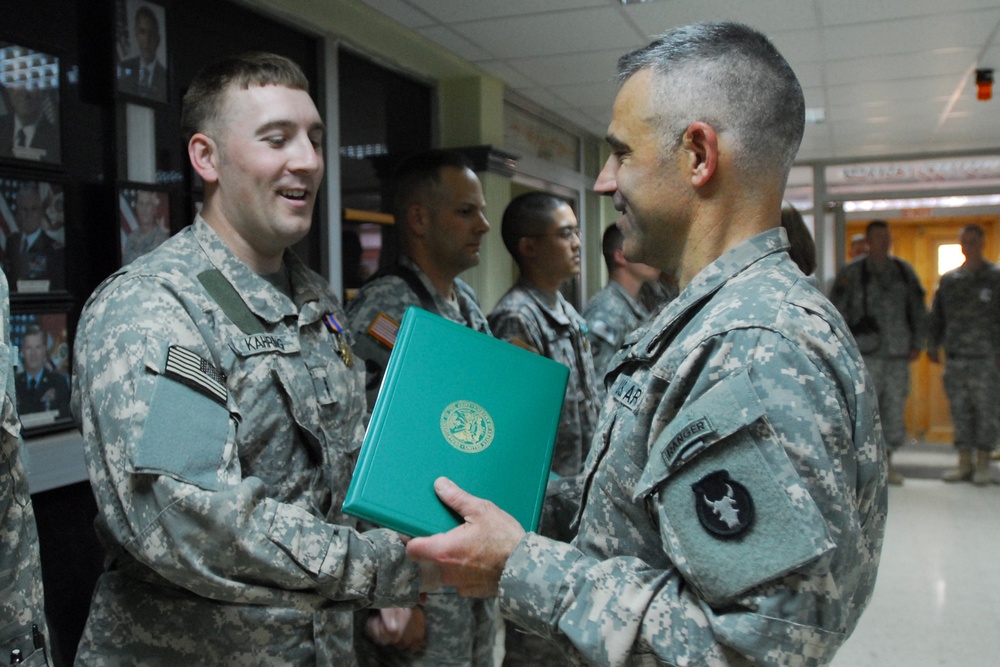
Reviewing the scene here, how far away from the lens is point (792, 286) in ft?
3.29

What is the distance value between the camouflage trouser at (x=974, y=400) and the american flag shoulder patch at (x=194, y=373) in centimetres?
585

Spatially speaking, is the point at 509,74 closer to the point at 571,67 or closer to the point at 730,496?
the point at 571,67

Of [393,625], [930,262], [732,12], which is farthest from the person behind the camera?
[930,262]

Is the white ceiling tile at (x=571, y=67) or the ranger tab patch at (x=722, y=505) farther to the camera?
the white ceiling tile at (x=571, y=67)

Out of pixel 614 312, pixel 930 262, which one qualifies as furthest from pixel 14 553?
pixel 930 262

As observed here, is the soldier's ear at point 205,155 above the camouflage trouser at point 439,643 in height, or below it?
above

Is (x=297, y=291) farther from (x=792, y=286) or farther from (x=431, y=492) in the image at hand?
(x=792, y=286)

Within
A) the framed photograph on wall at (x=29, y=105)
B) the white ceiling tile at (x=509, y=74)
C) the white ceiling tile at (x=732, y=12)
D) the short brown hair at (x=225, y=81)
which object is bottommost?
the short brown hair at (x=225, y=81)

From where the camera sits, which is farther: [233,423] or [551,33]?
[551,33]

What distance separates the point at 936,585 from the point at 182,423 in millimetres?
3789

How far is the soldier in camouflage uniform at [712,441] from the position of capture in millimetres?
862

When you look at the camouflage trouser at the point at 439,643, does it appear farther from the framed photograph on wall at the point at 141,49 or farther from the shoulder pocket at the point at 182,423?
the framed photograph on wall at the point at 141,49

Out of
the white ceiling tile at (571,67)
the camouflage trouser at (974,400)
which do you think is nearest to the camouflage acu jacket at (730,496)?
the white ceiling tile at (571,67)

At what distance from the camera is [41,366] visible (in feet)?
7.65
